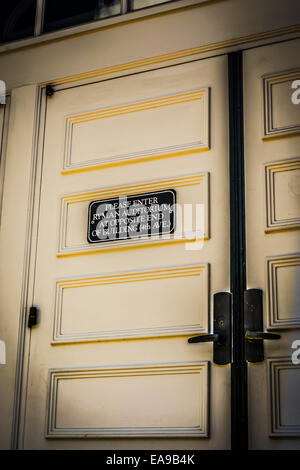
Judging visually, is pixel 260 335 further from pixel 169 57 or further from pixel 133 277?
pixel 169 57

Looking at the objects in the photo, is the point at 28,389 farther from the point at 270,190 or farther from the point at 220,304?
the point at 270,190

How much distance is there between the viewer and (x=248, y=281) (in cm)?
292

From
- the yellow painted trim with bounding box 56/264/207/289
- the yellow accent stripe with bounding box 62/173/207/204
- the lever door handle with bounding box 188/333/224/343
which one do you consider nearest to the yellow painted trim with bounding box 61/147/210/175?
the yellow accent stripe with bounding box 62/173/207/204

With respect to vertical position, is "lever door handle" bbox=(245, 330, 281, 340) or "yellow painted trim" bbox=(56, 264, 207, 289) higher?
"yellow painted trim" bbox=(56, 264, 207, 289)

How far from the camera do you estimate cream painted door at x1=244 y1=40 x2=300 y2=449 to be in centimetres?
271

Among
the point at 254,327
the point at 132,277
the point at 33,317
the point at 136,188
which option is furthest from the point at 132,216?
the point at 254,327

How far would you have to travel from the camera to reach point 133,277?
313 cm

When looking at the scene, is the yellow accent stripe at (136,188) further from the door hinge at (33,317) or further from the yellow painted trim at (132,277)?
the door hinge at (33,317)

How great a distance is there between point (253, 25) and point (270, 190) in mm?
799

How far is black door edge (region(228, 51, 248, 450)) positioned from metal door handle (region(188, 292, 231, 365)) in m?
0.02

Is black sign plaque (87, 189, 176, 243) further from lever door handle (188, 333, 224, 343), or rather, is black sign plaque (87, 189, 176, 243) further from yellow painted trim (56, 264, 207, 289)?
lever door handle (188, 333, 224, 343)

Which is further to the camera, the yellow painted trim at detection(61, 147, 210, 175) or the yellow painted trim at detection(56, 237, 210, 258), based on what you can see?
the yellow painted trim at detection(61, 147, 210, 175)

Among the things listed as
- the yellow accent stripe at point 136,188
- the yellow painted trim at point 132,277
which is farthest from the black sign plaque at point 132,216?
the yellow painted trim at point 132,277

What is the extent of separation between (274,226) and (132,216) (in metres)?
0.64
